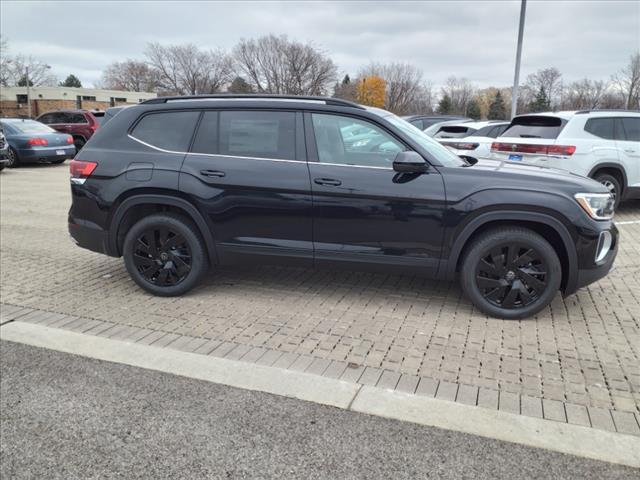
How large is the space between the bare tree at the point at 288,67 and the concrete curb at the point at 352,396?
49439 millimetres

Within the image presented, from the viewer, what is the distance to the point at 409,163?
4.26 meters

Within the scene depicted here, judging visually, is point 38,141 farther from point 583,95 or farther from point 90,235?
point 583,95

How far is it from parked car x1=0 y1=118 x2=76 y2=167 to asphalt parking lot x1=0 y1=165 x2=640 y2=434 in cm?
1117

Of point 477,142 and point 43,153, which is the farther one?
point 43,153

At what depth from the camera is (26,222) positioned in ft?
27.4

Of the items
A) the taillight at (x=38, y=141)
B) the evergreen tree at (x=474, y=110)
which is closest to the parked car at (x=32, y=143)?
the taillight at (x=38, y=141)

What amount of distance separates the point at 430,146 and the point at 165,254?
259cm

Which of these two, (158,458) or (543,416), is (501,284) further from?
(158,458)

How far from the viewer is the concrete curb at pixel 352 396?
112 inches

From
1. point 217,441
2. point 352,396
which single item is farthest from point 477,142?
point 217,441

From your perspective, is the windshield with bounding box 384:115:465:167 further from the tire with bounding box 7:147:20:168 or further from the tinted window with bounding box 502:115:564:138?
the tire with bounding box 7:147:20:168

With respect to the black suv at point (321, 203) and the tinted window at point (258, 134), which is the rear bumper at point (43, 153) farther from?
the tinted window at point (258, 134)

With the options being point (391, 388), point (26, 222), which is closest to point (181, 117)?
point (391, 388)

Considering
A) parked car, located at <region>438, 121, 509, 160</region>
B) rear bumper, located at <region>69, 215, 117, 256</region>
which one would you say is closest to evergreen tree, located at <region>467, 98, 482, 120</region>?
parked car, located at <region>438, 121, 509, 160</region>
